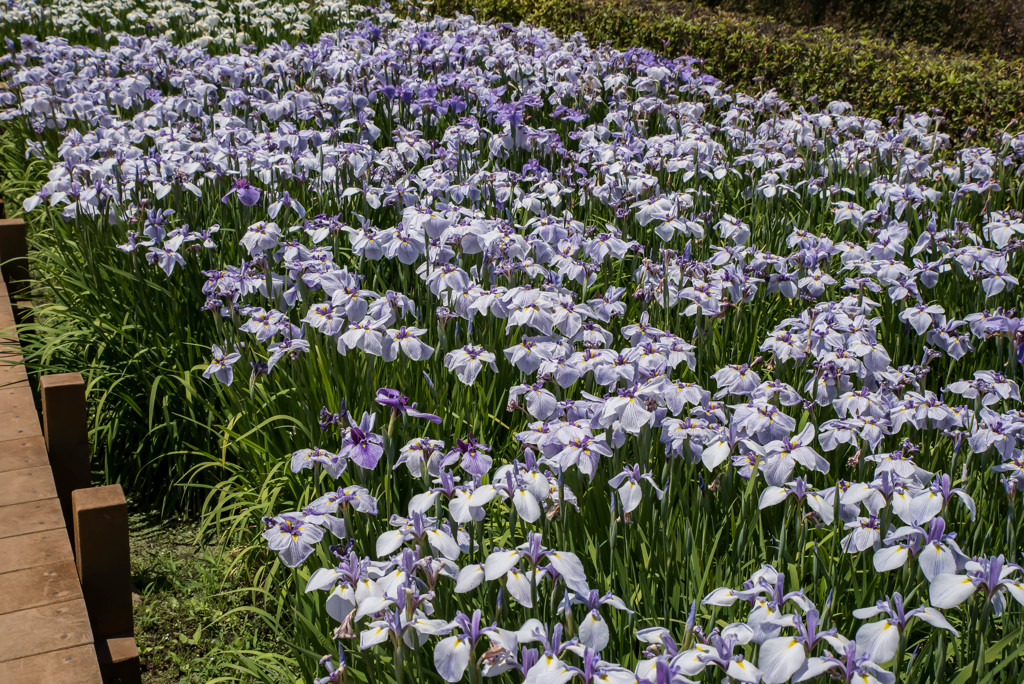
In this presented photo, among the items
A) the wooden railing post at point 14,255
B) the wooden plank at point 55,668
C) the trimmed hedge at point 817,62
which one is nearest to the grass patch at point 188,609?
the wooden plank at point 55,668

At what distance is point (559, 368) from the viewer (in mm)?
2668

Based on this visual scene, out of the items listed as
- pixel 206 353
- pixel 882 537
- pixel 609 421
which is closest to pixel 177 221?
pixel 206 353

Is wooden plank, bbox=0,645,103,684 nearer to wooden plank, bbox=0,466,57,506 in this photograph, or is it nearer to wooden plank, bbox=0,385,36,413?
wooden plank, bbox=0,466,57,506

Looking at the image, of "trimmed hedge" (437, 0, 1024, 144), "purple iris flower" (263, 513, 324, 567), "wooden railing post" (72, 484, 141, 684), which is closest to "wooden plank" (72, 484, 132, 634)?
"wooden railing post" (72, 484, 141, 684)

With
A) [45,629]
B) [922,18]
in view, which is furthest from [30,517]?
[922,18]

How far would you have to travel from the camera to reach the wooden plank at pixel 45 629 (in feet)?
7.75

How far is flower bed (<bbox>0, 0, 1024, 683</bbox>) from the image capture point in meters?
1.92

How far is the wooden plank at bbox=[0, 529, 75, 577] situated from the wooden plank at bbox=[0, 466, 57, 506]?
21 centimetres

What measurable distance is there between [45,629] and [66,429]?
2.48 feet

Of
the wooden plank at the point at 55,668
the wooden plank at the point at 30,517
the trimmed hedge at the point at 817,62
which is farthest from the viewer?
the trimmed hedge at the point at 817,62

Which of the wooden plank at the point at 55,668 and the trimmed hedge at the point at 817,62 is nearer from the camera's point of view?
the wooden plank at the point at 55,668

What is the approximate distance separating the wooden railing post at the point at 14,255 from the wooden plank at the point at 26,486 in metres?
1.53

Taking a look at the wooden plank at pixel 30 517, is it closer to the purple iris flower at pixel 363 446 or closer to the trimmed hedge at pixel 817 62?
the purple iris flower at pixel 363 446

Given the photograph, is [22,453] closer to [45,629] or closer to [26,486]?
[26,486]
